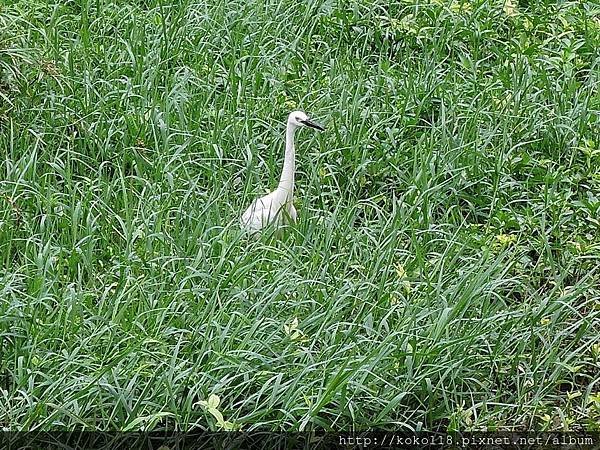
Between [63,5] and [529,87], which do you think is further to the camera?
[63,5]

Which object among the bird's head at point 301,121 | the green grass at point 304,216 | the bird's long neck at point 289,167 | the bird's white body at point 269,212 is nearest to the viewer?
the green grass at point 304,216

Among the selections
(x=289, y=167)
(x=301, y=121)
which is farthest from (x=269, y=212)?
(x=301, y=121)

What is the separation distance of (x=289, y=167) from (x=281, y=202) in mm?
182

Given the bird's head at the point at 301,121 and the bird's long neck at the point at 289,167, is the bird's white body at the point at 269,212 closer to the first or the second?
the bird's long neck at the point at 289,167

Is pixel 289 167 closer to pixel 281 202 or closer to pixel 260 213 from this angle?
pixel 281 202

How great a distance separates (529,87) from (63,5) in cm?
261

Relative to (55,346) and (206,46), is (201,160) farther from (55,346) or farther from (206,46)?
(55,346)

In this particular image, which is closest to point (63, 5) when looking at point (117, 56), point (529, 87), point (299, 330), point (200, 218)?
point (117, 56)

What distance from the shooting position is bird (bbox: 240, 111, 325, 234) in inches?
170

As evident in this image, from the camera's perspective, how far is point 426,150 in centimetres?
494

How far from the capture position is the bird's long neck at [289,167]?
14.7 ft

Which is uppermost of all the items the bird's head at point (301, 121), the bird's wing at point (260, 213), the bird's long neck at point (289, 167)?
the bird's head at point (301, 121)

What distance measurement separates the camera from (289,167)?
454cm

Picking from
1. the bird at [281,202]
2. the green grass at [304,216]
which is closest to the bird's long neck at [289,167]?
the bird at [281,202]
